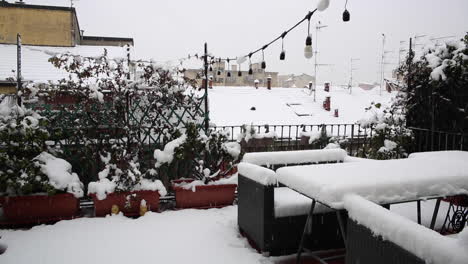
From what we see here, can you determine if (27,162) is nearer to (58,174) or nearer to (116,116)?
(58,174)

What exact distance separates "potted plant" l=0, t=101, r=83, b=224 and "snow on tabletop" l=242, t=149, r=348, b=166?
2.11 m

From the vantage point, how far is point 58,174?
12.2ft

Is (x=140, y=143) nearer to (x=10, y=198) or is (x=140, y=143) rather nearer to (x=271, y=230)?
(x=10, y=198)

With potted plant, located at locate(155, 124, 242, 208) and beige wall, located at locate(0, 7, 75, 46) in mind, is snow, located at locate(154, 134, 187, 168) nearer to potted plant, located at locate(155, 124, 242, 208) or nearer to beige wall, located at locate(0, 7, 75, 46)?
potted plant, located at locate(155, 124, 242, 208)

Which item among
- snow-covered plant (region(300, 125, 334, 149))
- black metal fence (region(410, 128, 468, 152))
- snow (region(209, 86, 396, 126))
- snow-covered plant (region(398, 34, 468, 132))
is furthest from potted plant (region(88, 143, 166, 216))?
snow (region(209, 86, 396, 126))

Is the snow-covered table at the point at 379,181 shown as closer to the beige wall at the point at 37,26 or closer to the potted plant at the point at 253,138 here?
the potted plant at the point at 253,138

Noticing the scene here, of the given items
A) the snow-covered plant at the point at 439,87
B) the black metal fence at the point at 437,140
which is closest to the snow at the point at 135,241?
the black metal fence at the point at 437,140

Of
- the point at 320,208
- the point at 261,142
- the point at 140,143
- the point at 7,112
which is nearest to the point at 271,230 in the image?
the point at 320,208

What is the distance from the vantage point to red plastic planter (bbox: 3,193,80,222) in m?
3.62

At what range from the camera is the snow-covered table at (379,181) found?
6.78 ft

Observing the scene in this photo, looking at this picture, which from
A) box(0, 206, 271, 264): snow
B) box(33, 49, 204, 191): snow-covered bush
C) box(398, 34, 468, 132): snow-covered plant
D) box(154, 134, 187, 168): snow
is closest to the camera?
box(0, 206, 271, 264): snow

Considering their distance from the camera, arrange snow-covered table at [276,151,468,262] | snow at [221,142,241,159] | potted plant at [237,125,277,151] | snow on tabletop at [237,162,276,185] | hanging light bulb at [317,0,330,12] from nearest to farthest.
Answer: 1. snow-covered table at [276,151,468,262]
2. snow on tabletop at [237,162,276,185]
3. hanging light bulb at [317,0,330,12]
4. snow at [221,142,241,159]
5. potted plant at [237,125,277,151]

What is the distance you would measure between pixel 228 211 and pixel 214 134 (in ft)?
3.47

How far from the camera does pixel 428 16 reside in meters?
4.69
